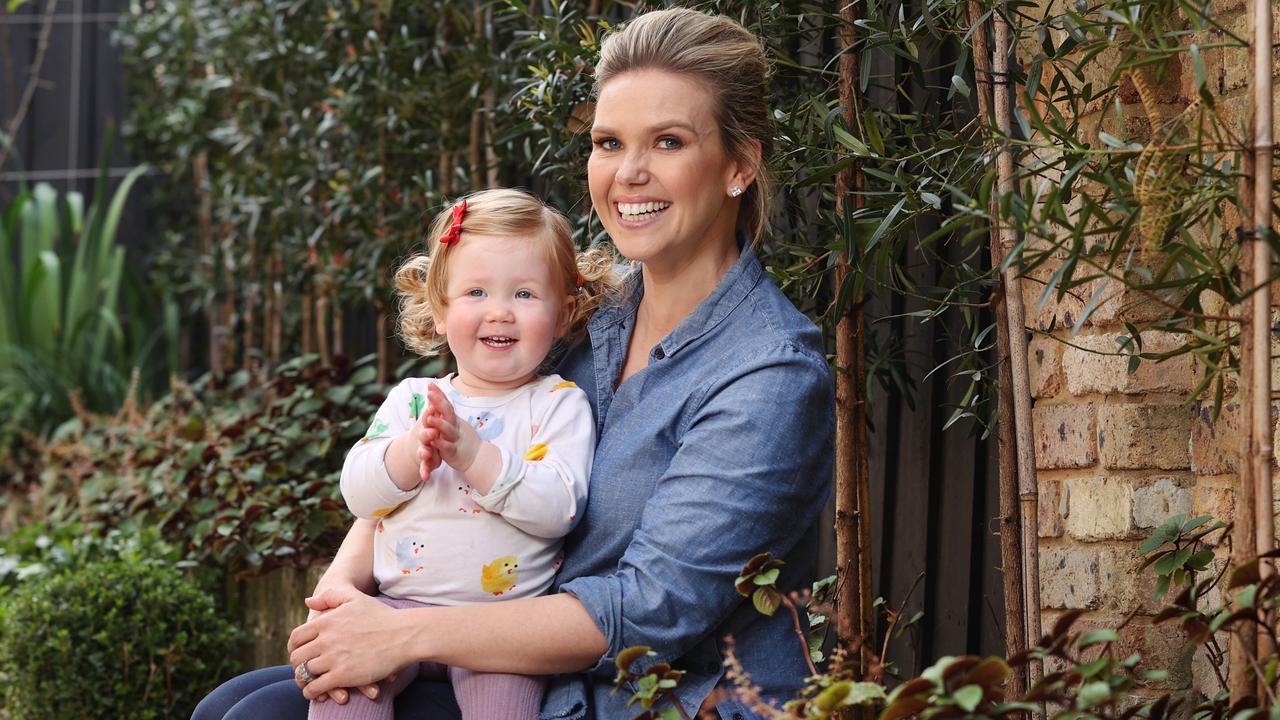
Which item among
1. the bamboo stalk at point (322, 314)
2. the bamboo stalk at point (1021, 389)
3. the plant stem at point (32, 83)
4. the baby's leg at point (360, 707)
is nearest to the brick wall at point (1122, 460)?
the bamboo stalk at point (1021, 389)

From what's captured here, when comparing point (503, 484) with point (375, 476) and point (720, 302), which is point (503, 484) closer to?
point (375, 476)

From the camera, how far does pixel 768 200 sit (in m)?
1.98

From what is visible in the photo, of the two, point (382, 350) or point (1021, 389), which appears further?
point (382, 350)

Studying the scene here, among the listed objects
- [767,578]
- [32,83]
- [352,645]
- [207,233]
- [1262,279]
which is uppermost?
[32,83]

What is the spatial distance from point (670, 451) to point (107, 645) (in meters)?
2.47

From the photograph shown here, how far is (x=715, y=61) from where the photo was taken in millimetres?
1872

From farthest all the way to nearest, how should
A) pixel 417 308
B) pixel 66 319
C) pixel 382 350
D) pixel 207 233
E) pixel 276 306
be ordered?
pixel 207 233
pixel 66 319
pixel 276 306
pixel 382 350
pixel 417 308

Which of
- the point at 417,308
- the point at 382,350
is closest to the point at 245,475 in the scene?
the point at 382,350

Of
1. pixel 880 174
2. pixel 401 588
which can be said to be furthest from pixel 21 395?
pixel 880 174

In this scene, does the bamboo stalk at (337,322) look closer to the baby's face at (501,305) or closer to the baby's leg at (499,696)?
the baby's face at (501,305)

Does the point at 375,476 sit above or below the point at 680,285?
below

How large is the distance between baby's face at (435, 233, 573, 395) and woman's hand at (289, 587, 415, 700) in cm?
41

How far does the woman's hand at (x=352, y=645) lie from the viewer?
1.73 m

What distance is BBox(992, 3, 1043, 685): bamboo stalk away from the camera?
1.87m
